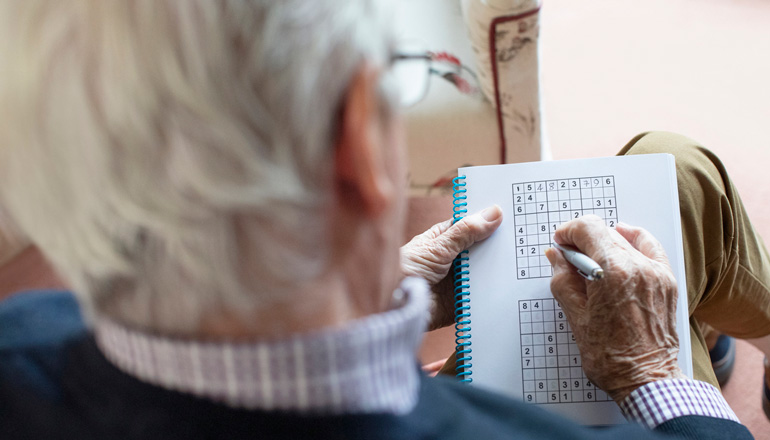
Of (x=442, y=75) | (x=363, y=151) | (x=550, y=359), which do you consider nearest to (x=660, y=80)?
A: (x=442, y=75)

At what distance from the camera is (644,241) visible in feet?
2.34

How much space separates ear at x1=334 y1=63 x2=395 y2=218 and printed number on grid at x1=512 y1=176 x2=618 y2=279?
1.27 feet

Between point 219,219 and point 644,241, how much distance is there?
0.54 meters

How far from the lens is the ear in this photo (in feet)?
1.22

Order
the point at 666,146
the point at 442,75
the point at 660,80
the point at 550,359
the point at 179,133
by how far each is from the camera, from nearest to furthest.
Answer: the point at 179,133 → the point at 550,359 → the point at 666,146 → the point at 442,75 → the point at 660,80

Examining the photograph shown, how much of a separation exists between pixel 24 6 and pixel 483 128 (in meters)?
0.88

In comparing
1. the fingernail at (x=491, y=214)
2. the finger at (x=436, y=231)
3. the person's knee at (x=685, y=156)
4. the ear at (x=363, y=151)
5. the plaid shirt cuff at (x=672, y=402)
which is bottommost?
the plaid shirt cuff at (x=672, y=402)

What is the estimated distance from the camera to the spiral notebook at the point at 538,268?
723 mm

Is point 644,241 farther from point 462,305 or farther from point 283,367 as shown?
point 283,367

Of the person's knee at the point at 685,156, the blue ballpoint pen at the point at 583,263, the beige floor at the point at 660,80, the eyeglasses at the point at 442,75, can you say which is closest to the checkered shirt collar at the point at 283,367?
the blue ballpoint pen at the point at 583,263

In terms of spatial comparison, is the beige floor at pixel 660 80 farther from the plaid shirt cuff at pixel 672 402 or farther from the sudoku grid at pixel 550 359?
the plaid shirt cuff at pixel 672 402

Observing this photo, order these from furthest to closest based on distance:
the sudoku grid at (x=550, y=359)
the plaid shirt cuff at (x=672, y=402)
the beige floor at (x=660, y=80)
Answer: the beige floor at (x=660, y=80)
the sudoku grid at (x=550, y=359)
the plaid shirt cuff at (x=672, y=402)

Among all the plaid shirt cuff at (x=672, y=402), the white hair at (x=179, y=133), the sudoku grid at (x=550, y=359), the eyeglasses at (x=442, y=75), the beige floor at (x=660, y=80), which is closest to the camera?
the white hair at (x=179, y=133)

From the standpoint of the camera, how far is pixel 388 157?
0.43 m
